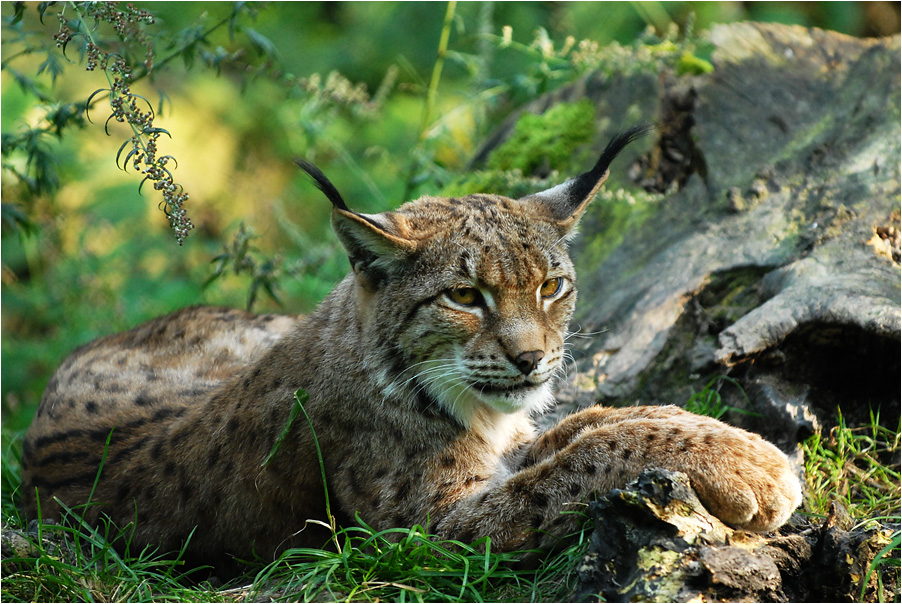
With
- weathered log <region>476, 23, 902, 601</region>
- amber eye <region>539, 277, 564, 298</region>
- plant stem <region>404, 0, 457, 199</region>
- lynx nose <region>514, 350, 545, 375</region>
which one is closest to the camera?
weathered log <region>476, 23, 902, 601</region>

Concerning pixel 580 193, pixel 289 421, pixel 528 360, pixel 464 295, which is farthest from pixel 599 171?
pixel 289 421

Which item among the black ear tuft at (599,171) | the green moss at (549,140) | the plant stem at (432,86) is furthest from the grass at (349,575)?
the plant stem at (432,86)

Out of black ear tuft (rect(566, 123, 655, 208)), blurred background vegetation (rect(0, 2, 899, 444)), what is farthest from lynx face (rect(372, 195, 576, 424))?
blurred background vegetation (rect(0, 2, 899, 444))

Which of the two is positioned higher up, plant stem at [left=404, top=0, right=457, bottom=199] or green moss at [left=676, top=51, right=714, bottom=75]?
plant stem at [left=404, top=0, right=457, bottom=199]

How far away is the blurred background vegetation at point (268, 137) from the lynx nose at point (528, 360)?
9.76 ft

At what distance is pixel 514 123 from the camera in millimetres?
8086

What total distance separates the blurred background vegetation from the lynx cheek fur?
1957mm

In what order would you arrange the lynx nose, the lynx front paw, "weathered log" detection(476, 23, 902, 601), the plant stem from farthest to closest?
the plant stem
the lynx nose
the lynx front paw
"weathered log" detection(476, 23, 902, 601)

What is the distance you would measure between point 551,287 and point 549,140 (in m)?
3.08

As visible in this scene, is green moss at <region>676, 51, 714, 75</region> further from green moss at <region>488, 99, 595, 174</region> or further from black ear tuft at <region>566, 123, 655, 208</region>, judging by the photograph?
black ear tuft at <region>566, 123, 655, 208</region>

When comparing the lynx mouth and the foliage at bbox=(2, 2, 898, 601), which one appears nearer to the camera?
the foliage at bbox=(2, 2, 898, 601)

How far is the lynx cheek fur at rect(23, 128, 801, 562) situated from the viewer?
3.88 meters

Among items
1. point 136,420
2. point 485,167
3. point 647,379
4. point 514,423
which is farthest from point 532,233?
point 485,167

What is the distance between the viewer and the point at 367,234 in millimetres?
4105
